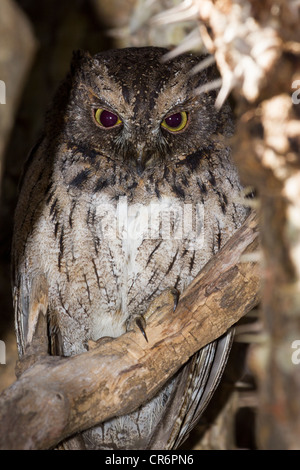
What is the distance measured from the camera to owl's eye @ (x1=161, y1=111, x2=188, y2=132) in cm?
205

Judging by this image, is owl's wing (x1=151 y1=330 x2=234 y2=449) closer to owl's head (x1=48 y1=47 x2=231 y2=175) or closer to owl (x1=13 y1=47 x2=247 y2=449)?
owl (x1=13 y1=47 x2=247 y2=449)

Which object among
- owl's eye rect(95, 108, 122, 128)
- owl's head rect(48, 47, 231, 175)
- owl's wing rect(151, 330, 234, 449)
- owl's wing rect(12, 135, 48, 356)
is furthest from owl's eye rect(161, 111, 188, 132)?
owl's wing rect(151, 330, 234, 449)

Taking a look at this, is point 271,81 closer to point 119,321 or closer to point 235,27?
point 235,27

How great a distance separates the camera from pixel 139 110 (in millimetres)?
1950

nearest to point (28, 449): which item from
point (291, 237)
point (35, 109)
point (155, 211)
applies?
point (291, 237)

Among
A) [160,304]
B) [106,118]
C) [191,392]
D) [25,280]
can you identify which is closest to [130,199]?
[106,118]

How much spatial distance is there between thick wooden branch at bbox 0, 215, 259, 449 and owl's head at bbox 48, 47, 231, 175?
21.2 inches

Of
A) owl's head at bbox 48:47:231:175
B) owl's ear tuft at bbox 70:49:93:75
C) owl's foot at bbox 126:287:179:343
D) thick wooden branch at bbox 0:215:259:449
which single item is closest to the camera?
thick wooden branch at bbox 0:215:259:449

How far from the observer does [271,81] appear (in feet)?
3.42

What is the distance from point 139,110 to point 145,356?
2.85ft

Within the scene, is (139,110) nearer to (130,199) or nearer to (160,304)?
(130,199)

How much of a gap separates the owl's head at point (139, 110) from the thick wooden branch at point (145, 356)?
1.77 ft

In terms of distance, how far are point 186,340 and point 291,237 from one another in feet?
2.74

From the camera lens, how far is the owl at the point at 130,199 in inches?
79.6
